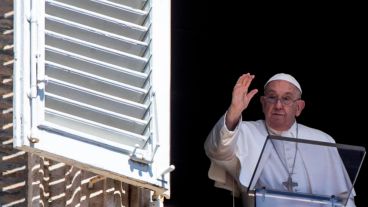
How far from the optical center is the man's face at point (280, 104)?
10.5 m

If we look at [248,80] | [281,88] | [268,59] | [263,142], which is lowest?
[263,142]

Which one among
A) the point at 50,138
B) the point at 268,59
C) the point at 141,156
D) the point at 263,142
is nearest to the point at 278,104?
the point at 263,142

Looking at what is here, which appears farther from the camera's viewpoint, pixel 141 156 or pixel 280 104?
pixel 280 104

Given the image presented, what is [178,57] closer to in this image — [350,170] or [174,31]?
[174,31]

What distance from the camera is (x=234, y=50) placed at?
1187 centimetres

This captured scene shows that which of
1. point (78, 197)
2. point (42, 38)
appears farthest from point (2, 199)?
point (42, 38)

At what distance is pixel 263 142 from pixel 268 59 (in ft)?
4.56

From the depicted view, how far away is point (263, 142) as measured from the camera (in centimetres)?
1047

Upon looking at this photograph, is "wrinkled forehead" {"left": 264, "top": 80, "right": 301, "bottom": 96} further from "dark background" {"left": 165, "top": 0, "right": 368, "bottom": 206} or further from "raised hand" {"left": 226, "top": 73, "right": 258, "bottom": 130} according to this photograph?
"dark background" {"left": 165, "top": 0, "right": 368, "bottom": 206}

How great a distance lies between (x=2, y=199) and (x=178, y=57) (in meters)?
2.34

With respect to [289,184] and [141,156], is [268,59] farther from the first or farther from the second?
[141,156]

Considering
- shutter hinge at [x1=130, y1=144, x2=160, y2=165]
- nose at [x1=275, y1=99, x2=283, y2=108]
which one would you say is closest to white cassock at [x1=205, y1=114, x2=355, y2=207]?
nose at [x1=275, y1=99, x2=283, y2=108]

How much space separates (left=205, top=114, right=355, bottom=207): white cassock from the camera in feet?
33.3

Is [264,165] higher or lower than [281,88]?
lower
